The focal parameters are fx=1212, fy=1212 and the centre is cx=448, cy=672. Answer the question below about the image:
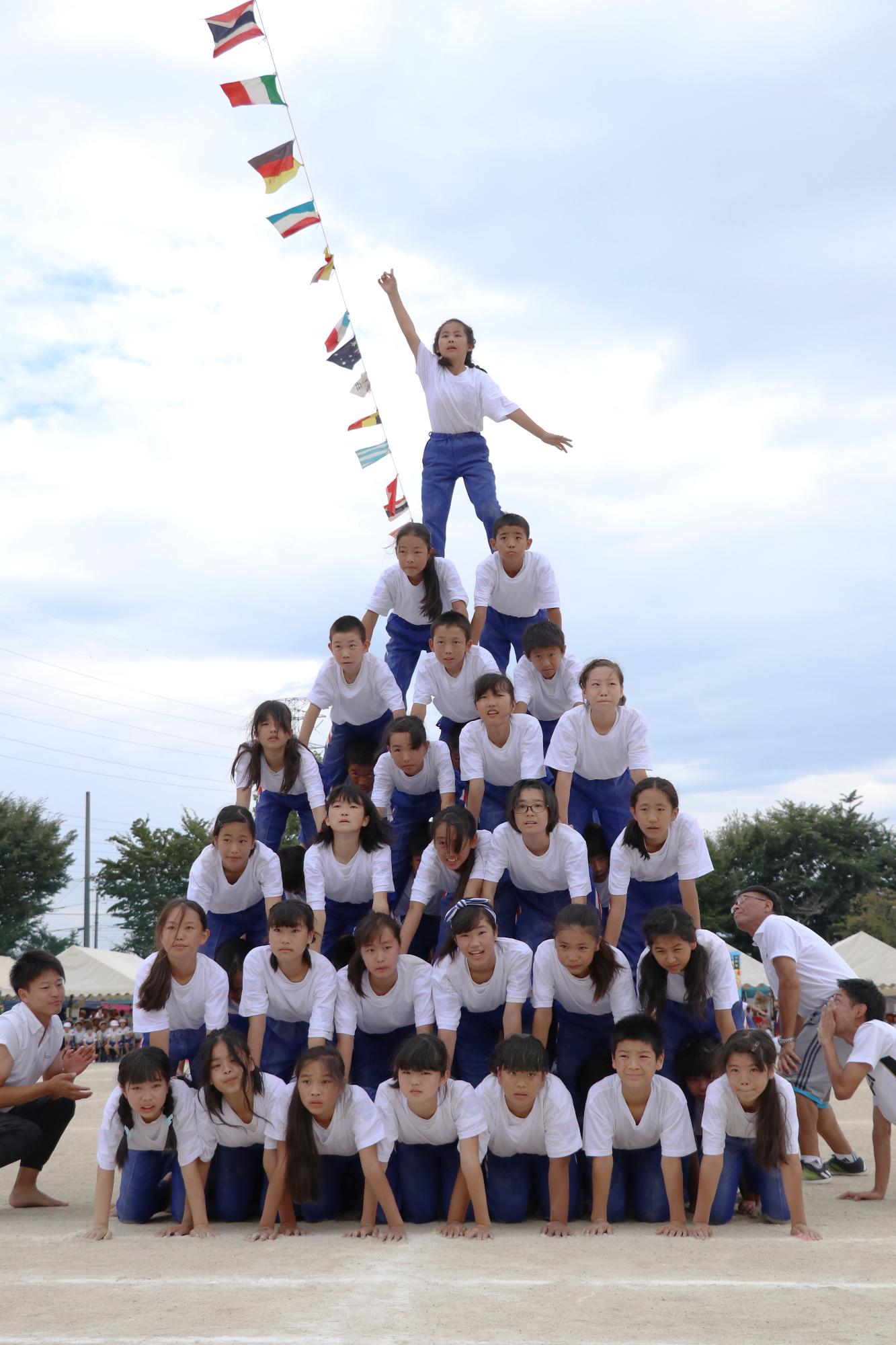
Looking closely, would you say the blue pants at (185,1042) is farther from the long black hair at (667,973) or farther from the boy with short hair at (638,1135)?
the long black hair at (667,973)

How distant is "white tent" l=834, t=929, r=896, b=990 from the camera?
76.0ft

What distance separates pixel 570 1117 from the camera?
5902 mm

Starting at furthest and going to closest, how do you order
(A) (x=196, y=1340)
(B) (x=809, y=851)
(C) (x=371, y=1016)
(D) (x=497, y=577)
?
(B) (x=809, y=851)
(D) (x=497, y=577)
(C) (x=371, y=1016)
(A) (x=196, y=1340)

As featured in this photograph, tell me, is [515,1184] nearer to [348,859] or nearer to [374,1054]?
[374,1054]

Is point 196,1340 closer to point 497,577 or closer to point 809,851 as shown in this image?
point 497,577

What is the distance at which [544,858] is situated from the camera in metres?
7.06

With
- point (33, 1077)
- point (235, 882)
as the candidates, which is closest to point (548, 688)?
point (235, 882)

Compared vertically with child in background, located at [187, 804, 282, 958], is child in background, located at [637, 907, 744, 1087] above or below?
below

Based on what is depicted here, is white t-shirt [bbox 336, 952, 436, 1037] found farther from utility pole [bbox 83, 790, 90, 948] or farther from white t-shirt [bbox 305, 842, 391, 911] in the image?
utility pole [bbox 83, 790, 90, 948]

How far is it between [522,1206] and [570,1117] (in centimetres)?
61

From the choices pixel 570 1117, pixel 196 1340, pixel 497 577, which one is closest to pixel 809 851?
pixel 497 577

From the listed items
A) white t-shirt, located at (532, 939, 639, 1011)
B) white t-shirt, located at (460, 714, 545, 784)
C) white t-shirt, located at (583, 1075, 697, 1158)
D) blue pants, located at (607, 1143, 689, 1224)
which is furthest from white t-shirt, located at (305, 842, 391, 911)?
blue pants, located at (607, 1143, 689, 1224)

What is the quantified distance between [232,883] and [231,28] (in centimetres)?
655

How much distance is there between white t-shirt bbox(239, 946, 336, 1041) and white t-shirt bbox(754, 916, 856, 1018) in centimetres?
287
